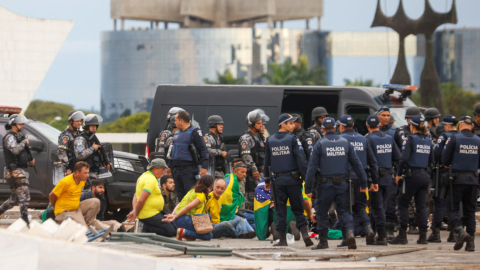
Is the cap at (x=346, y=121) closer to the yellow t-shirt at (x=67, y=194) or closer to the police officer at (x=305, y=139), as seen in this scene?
the police officer at (x=305, y=139)

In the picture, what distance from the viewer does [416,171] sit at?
905 cm

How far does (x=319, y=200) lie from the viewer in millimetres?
8461

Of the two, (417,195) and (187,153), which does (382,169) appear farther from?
(187,153)

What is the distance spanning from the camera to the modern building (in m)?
47.3

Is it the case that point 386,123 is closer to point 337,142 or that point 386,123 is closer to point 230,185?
point 337,142

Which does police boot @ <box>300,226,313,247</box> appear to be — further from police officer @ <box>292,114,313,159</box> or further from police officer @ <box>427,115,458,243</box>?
police officer @ <box>427,115,458,243</box>

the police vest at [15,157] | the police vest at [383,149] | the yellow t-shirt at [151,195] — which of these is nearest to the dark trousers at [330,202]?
the police vest at [383,149]

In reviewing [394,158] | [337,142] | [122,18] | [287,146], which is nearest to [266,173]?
[287,146]

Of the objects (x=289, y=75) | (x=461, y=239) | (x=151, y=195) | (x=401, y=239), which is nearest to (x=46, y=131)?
(x=151, y=195)

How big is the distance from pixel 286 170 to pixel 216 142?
2.88 meters

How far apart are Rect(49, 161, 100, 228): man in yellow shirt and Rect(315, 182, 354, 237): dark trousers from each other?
10.8 ft

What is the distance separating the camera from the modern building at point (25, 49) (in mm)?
47312

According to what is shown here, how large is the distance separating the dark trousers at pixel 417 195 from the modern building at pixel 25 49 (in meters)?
41.5

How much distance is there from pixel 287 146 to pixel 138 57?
12111 cm
